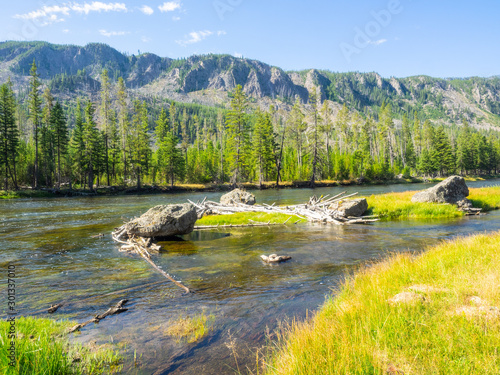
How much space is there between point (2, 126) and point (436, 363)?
70175mm

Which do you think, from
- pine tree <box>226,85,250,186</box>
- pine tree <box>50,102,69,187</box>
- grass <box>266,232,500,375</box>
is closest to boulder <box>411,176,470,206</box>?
grass <box>266,232,500,375</box>

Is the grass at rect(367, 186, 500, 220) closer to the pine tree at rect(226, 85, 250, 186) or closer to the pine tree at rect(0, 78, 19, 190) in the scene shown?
the pine tree at rect(226, 85, 250, 186)

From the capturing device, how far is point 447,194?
76.9 ft

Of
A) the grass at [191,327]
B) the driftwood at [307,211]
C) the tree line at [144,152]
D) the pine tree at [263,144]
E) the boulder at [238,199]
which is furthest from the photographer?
the pine tree at [263,144]

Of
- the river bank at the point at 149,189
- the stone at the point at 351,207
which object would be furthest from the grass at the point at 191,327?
the river bank at the point at 149,189

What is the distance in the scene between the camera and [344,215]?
68.1 feet

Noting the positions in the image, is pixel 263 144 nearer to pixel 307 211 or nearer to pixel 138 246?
pixel 307 211

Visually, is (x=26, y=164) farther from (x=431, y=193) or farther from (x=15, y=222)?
(x=431, y=193)

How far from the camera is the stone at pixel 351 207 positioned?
21125 millimetres

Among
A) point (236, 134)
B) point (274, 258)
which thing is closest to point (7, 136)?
point (236, 134)

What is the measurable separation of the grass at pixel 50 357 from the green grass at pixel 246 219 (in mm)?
14897

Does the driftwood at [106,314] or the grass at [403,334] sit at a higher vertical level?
the grass at [403,334]

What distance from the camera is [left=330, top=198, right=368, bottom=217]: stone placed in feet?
69.3

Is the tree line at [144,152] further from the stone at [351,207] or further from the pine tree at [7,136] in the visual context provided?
the stone at [351,207]
